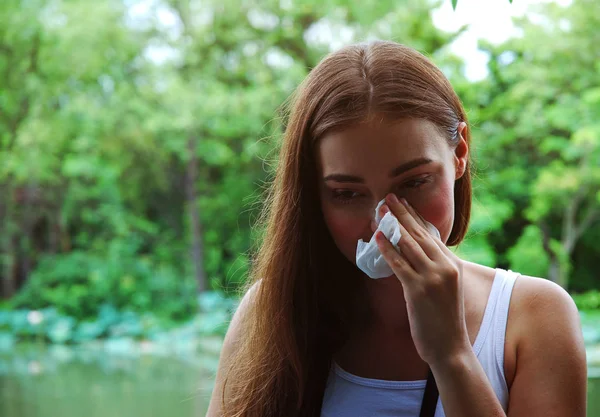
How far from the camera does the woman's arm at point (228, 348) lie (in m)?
1.01

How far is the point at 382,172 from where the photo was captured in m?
0.81

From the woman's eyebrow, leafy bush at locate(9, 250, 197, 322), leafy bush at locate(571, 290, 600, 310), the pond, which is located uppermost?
the woman's eyebrow

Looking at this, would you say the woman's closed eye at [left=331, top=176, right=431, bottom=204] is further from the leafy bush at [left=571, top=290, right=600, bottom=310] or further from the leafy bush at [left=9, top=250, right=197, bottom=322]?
the leafy bush at [left=9, top=250, right=197, bottom=322]

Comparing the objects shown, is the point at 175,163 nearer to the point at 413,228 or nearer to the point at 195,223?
the point at 195,223

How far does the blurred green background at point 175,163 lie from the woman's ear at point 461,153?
164 inches

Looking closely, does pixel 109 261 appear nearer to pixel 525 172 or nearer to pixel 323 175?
pixel 525 172

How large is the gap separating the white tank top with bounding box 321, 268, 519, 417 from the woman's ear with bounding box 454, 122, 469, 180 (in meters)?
0.14

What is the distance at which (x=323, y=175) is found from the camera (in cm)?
87

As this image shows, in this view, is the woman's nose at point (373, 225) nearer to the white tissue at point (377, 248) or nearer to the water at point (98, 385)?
the white tissue at point (377, 248)

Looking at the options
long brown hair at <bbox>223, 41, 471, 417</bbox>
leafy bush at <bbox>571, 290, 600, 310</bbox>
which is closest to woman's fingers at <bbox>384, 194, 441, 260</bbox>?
long brown hair at <bbox>223, 41, 471, 417</bbox>

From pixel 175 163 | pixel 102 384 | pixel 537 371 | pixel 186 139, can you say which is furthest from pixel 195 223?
pixel 537 371

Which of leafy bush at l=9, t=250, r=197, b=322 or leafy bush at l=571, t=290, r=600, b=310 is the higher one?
leafy bush at l=571, t=290, r=600, b=310

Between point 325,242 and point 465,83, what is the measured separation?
17.3 feet

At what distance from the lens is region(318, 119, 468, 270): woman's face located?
2.65ft
